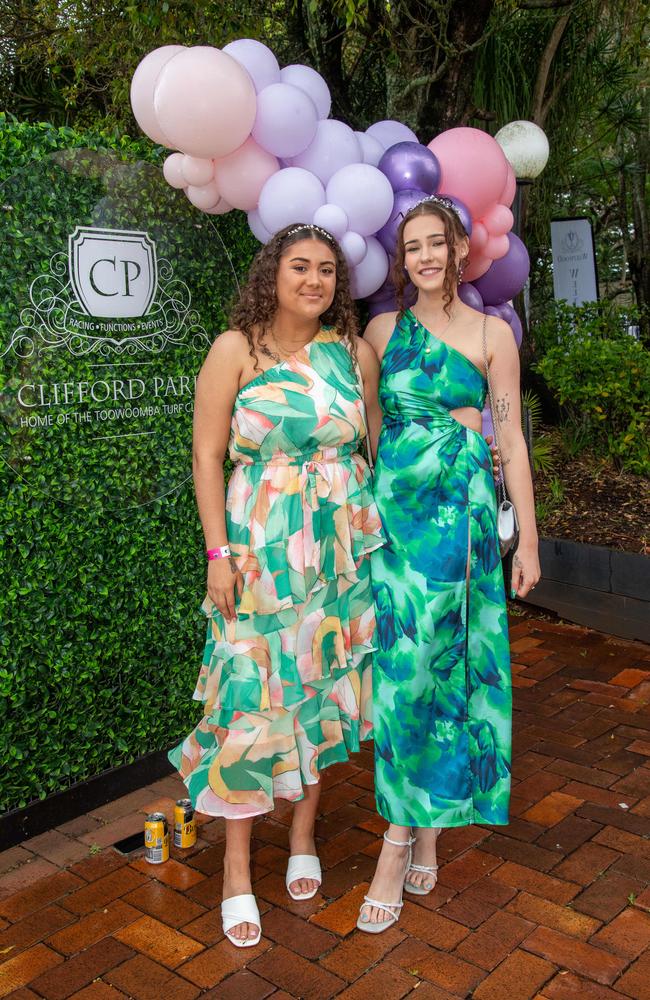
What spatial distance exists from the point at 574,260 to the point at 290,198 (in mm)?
5509

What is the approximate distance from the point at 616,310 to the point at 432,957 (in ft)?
17.1

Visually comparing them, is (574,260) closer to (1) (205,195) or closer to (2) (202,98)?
(1) (205,195)

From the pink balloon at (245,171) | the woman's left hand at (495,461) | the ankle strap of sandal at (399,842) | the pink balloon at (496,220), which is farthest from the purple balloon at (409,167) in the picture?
the ankle strap of sandal at (399,842)

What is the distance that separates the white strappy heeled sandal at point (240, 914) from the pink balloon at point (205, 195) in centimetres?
201

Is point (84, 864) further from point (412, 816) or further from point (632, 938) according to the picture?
point (632, 938)

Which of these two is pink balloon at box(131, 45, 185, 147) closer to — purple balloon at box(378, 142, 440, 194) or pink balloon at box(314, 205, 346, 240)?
pink balloon at box(314, 205, 346, 240)

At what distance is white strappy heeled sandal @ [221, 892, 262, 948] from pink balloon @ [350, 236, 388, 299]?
176cm

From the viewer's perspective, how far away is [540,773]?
A: 320 cm

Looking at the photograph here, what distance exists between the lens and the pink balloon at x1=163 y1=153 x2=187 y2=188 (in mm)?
2564

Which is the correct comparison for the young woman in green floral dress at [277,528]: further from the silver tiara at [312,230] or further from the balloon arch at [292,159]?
the balloon arch at [292,159]

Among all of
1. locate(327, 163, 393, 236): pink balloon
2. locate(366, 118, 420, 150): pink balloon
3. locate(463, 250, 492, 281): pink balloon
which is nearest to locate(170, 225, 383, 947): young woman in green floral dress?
locate(327, 163, 393, 236): pink balloon

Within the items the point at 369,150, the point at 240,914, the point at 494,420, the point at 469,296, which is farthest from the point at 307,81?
the point at 240,914

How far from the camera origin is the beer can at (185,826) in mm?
2734

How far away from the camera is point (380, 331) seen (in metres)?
2.52
